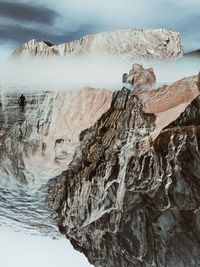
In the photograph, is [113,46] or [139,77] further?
[113,46]

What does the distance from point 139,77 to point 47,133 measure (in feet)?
5.63

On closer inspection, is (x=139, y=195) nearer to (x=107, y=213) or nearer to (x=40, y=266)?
(x=107, y=213)

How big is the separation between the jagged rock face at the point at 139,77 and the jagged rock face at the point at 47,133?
0.51 metres

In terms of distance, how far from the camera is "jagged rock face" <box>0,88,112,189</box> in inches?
340

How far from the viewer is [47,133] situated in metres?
8.87

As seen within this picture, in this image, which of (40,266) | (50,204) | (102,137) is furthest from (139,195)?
(40,266)

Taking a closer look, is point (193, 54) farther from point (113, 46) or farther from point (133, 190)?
→ point (133, 190)

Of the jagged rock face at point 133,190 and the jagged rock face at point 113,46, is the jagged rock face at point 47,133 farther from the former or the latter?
the jagged rock face at point 113,46

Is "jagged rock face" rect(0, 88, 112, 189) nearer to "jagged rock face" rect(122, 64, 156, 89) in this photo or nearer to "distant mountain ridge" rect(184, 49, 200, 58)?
"jagged rock face" rect(122, 64, 156, 89)

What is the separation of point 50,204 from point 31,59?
2783mm

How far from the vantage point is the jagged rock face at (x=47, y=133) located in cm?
862

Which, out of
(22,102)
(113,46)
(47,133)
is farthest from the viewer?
(113,46)

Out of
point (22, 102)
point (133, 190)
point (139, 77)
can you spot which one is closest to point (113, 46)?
point (139, 77)

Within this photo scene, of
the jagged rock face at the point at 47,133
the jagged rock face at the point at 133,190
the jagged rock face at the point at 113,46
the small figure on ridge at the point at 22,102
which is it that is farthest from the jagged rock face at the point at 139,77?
the small figure on ridge at the point at 22,102
